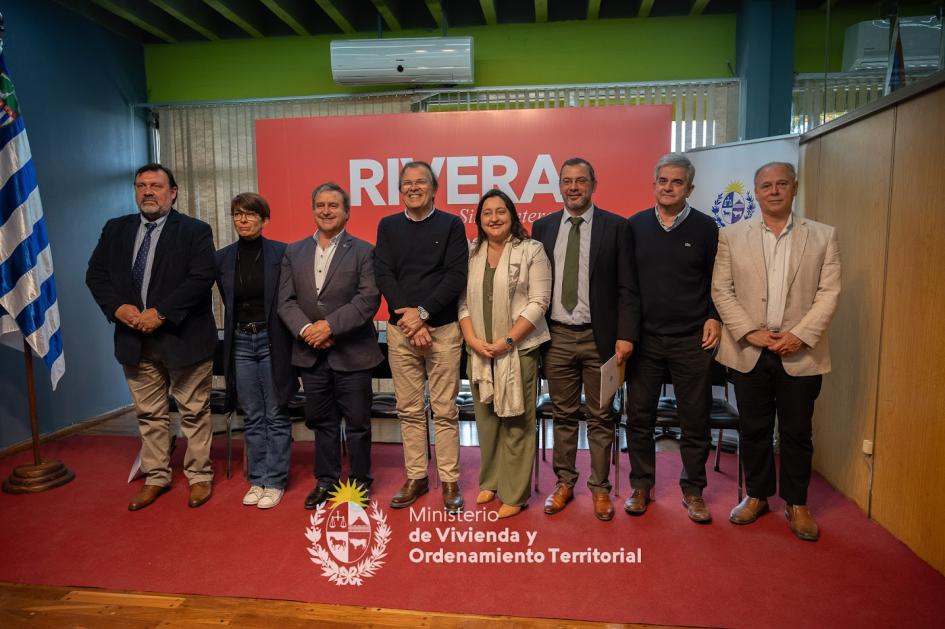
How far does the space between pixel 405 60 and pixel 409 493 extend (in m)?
3.61

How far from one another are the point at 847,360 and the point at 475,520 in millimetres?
2065

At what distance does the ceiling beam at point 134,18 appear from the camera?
4.77m

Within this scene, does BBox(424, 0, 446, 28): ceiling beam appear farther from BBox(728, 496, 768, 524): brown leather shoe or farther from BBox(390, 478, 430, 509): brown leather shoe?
BBox(728, 496, 768, 524): brown leather shoe

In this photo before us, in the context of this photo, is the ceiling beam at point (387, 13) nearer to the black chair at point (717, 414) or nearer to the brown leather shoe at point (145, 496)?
the black chair at point (717, 414)

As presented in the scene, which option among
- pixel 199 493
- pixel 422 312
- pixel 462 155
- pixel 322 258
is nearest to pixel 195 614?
pixel 199 493

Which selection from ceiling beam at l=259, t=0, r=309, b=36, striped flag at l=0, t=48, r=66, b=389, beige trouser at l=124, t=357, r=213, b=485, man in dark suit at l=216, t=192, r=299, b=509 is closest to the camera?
man in dark suit at l=216, t=192, r=299, b=509

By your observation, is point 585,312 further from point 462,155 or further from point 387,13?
point 387,13

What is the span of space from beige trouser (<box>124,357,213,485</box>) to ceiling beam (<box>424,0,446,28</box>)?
347 cm

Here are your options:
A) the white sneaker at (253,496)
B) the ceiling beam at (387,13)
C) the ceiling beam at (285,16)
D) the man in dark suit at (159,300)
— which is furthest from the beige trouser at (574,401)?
the ceiling beam at (285,16)

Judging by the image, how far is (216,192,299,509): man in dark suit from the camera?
3.10 metres

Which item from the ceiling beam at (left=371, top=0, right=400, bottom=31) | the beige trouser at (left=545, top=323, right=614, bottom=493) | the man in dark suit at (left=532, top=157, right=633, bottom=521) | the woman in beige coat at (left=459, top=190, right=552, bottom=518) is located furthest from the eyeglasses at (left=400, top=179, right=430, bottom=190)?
the ceiling beam at (left=371, top=0, right=400, bottom=31)

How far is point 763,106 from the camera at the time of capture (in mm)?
4879

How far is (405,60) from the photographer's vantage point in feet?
16.7

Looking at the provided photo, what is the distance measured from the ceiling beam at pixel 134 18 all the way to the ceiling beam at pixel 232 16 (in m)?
0.56
